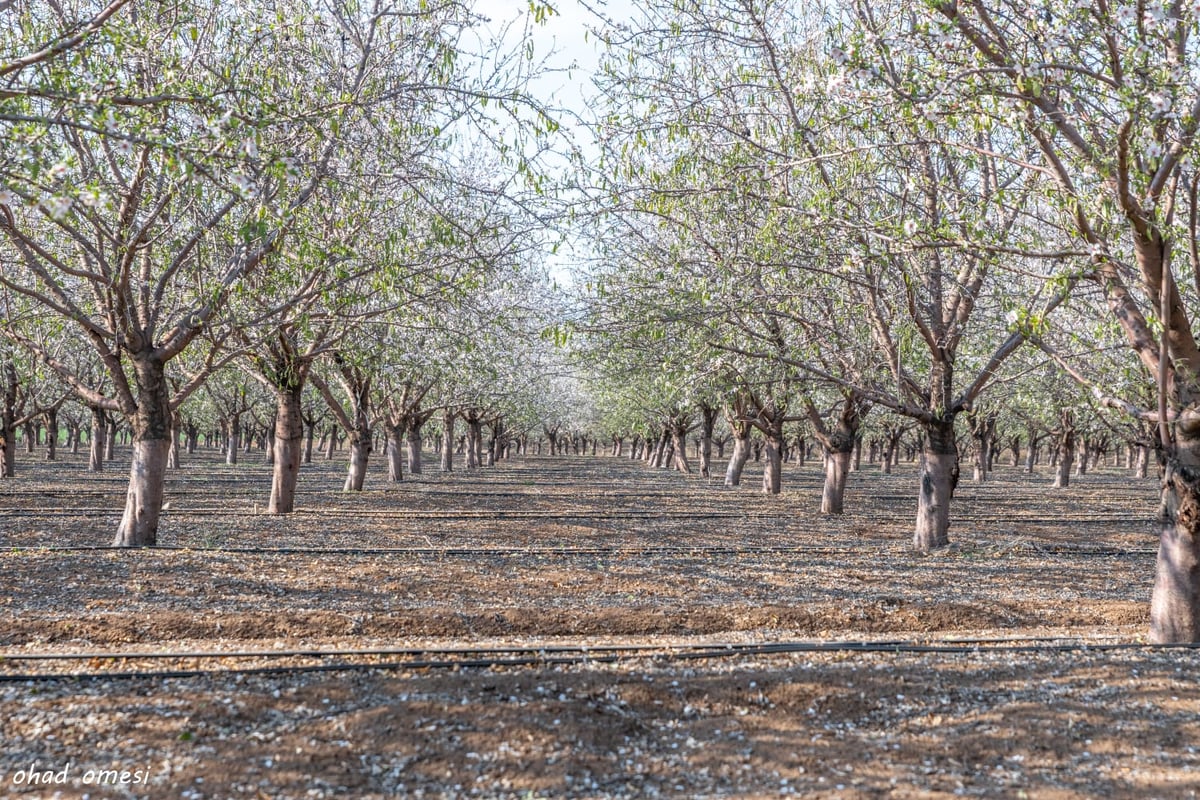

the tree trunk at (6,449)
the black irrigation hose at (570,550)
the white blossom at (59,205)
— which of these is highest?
the white blossom at (59,205)

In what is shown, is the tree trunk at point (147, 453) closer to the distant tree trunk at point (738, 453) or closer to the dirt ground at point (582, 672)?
the dirt ground at point (582, 672)

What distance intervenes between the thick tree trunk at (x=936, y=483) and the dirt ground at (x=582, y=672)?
0.49 metres

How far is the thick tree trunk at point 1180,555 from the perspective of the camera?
27.8ft

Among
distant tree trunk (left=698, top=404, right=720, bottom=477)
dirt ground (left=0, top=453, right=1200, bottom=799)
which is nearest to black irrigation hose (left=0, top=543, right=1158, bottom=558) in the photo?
dirt ground (left=0, top=453, right=1200, bottom=799)

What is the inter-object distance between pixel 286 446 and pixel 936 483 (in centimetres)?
Answer: 1468

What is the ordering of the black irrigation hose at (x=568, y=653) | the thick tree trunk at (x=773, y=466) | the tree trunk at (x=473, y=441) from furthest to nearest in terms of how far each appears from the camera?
the tree trunk at (x=473, y=441) → the thick tree trunk at (x=773, y=466) → the black irrigation hose at (x=568, y=653)

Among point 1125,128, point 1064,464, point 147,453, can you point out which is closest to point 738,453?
point 1064,464

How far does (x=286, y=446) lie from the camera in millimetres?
19891

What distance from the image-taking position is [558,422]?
2904 inches

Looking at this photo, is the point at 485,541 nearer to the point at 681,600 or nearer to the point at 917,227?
the point at 681,600

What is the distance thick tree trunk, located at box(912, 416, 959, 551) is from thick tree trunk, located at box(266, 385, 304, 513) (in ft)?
45.3

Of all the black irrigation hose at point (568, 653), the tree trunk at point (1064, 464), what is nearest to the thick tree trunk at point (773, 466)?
the tree trunk at point (1064, 464)

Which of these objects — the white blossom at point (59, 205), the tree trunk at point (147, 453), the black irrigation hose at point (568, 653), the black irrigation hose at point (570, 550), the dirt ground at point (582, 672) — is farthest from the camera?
the black irrigation hose at point (570, 550)

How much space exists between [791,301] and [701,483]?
24307mm
